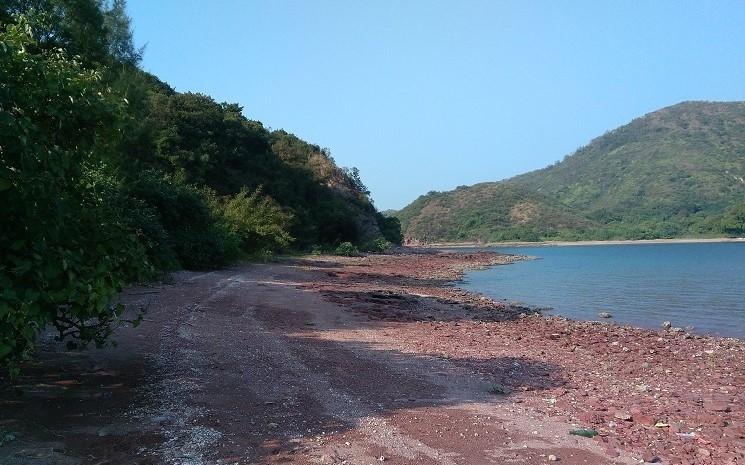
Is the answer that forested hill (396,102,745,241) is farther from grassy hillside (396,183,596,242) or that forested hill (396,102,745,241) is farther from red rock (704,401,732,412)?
red rock (704,401,732,412)

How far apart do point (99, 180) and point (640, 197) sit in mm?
160531

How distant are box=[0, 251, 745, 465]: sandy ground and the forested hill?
119 metres

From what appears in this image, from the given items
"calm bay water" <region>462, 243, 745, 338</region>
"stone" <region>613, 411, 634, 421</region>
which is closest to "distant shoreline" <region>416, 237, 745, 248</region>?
"calm bay water" <region>462, 243, 745, 338</region>

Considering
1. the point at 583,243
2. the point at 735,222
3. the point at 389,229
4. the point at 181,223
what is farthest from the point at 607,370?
the point at 583,243

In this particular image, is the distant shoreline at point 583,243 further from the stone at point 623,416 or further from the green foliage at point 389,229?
the stone at point 623,416

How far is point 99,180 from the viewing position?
8.16 m

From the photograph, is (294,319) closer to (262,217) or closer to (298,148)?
(262,217)

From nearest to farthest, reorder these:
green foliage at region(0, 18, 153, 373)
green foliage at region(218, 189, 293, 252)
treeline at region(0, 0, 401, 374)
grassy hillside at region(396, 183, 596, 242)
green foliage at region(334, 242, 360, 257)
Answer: green foliage at region(0, 18, 153, 373), treeline at region(0, 0, 401, 374), green foliage at region(218, 189, 293, 252), green foliage at region(334, 242, 360, 257), grassy hillside at region(396, 183, 596, 242)

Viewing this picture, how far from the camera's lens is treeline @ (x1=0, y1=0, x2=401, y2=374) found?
5.16 meters

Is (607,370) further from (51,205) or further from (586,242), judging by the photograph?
(586,242)

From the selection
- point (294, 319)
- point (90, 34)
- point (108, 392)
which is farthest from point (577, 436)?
point (90, 34)

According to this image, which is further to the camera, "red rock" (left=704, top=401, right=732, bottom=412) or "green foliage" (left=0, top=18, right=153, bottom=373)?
"red rock" (left=704, top=401, right=732, bottom=412)

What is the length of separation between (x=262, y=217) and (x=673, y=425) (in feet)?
105

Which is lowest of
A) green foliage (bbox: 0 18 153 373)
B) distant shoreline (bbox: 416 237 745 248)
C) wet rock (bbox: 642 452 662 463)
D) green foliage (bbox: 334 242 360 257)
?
distant shoreline (bbox: 416 237 745 248)
